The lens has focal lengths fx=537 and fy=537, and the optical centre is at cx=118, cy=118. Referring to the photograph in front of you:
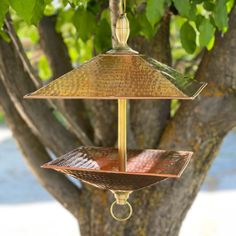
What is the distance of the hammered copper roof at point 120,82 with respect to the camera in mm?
1001

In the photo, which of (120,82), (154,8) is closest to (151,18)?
(154,8)

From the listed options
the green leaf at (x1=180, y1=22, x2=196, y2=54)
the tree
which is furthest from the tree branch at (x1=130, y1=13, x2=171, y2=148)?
the green leaf at (x1=180, y1=22, x2=196, y2=54)

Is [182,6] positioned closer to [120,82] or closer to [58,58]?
[120,82]

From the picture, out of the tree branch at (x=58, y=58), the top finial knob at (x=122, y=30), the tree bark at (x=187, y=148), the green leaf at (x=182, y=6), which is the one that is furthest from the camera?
the tree branch at (x=58, y=58)

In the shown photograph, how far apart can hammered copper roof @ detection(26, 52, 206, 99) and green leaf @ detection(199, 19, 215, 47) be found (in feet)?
1.16

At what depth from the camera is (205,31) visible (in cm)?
142

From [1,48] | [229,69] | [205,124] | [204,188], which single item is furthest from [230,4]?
[204,188]

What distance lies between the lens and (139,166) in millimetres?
1260

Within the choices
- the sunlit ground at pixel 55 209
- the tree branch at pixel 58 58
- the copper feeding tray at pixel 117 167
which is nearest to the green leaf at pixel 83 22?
the copper feeding tray at pixel 117 167

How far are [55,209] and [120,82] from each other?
4.50 m

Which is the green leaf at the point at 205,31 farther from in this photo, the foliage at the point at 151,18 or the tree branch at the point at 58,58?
the tree branch at the point at 58,58

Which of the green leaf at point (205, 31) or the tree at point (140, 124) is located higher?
the green leaf at point (205, 31)

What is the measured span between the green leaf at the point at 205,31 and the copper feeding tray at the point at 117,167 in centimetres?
32

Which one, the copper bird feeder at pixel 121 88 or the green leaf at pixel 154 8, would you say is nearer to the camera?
the copper bird feeder at pixel 121 88
